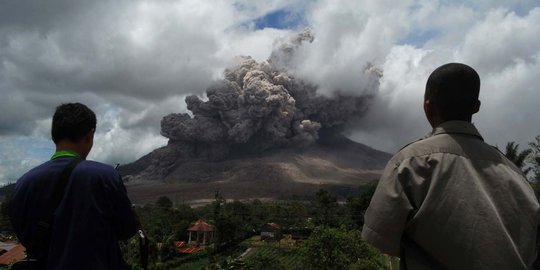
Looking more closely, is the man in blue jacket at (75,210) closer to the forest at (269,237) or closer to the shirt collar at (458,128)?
the shirt collar at (458,128)

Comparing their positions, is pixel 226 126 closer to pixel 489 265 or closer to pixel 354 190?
pixel 354 190

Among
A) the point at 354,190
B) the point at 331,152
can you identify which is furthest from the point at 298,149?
the point at 354,190

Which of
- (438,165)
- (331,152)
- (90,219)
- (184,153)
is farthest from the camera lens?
(331,152)

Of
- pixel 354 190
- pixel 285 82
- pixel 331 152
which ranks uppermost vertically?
pixel 285 82

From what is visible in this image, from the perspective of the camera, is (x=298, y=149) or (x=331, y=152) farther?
(x=331, y=152)

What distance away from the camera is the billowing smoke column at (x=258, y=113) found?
105m

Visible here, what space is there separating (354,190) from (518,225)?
108 meters

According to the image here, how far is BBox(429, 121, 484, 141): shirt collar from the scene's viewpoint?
1925 mm

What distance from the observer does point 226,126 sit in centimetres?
11369

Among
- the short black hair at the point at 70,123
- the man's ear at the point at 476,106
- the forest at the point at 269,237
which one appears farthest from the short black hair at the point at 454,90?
the forest at the point at 269,237

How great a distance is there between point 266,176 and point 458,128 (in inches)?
4691

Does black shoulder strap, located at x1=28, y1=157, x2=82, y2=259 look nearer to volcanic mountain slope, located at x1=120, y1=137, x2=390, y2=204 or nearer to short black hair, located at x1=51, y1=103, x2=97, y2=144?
short black hair, located at x1=51, y1=103, x2=97, y2=144

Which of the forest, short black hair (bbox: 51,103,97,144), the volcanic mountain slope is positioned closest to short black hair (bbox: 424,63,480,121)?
short black hair (bbox: 51,103,97,144)

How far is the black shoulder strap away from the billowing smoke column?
98.9m
